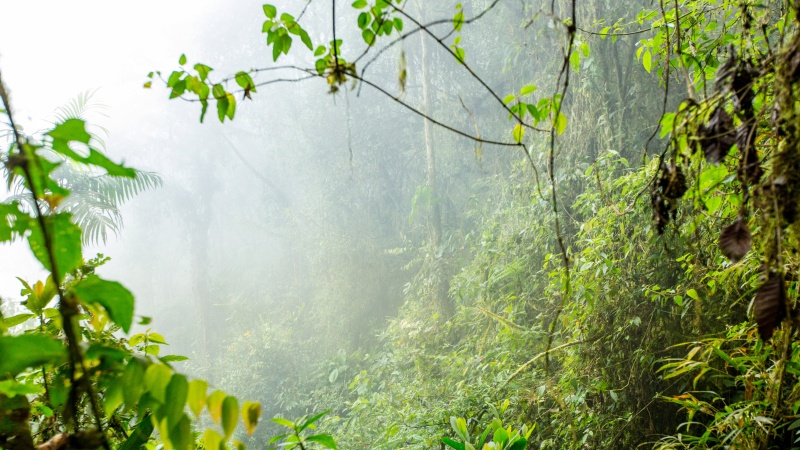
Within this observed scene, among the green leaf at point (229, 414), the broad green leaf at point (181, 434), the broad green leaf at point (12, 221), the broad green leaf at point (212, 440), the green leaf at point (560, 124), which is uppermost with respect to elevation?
the green leaf at point (560, 124)

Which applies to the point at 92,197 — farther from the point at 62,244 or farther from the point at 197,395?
the point at 197,395

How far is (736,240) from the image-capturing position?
580mm

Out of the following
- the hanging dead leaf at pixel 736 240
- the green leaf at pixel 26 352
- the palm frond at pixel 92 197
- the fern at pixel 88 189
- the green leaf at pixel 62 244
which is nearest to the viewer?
the green leaf at pixel 26 352

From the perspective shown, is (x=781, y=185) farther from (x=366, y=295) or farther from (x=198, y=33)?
(x=198, y=33)

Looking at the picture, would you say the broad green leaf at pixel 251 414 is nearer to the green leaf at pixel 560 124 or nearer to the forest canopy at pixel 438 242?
the forest canopy at pixel 438 242

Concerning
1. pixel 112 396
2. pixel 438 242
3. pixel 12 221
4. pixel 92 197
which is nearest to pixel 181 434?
pixel 112 396

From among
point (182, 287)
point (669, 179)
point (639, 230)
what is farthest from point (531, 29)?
point (182, 287)

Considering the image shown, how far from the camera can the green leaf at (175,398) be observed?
379 millimetres

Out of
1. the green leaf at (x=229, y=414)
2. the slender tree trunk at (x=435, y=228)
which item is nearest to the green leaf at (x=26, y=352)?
the green leaf at (x=229, y=414)

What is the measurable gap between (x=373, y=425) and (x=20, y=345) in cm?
373

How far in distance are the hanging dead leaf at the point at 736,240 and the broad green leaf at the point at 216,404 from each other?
51 centimetres

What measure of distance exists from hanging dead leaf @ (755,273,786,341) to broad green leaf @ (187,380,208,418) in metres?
0.50

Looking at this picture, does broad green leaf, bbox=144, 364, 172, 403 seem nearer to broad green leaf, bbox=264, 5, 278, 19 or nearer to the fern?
broad green leaf, bbox=264, 5, 278, 19

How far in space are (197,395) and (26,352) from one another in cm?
11
